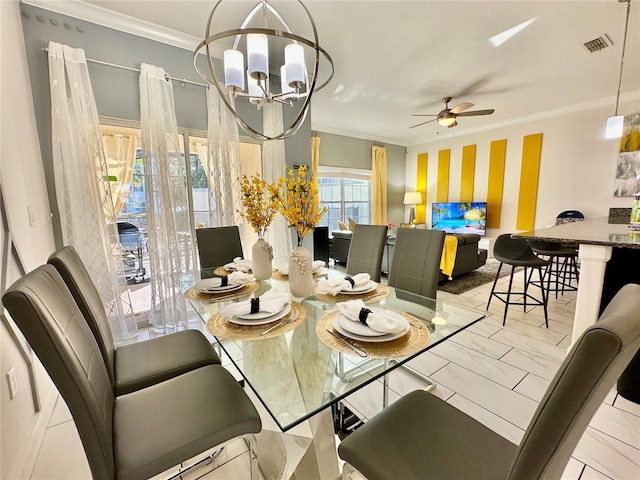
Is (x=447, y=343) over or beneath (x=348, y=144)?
beneath

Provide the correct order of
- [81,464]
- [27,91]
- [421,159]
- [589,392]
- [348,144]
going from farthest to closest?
[421,159] → [348,144] → [27,91] → [81,464] → [589,392]

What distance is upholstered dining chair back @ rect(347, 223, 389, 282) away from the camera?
2.04 metres

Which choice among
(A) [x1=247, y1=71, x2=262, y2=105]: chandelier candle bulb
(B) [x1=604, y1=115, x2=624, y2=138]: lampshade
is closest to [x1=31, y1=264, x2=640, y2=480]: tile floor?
(B) [x1=604, y1=115, x2=624, y2=138]: lampshade

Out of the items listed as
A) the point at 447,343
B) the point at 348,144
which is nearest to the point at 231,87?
the point at 447,343

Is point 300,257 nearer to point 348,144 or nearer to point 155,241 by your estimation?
point 155,241

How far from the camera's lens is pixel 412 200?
705 cm

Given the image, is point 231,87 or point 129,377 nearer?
point 129,377

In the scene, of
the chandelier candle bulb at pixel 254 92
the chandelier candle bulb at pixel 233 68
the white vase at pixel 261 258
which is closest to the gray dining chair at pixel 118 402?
the white vase at pixel 261 258

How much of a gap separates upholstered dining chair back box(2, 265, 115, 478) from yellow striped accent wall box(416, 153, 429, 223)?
7197 millimetres

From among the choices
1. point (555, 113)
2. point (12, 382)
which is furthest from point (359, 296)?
point (555, 113)

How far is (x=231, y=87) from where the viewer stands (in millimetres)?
1570

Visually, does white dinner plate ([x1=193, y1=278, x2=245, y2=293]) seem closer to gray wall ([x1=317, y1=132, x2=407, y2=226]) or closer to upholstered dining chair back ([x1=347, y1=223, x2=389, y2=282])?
upholstered dining chair back ([x1=347, y1=223, x2=389, y2=282])

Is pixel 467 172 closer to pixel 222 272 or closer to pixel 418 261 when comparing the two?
pixel 418 261

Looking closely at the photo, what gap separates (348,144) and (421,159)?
6.79 feet
